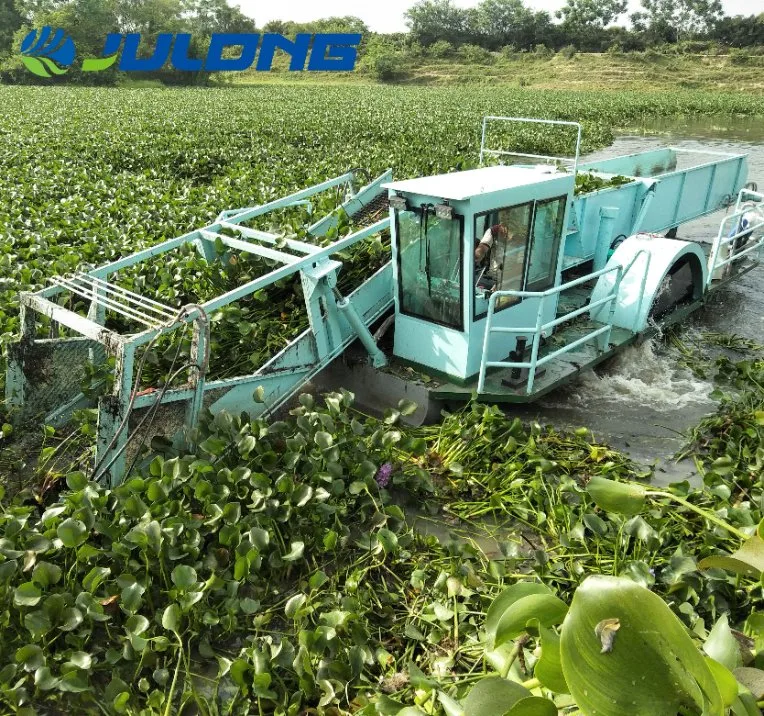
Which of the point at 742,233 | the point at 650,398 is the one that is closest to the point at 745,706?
the point at 650,398

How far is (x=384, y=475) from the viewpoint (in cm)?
438

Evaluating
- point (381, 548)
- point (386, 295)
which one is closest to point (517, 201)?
point (386, 295)

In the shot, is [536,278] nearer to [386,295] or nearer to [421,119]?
[386,295]

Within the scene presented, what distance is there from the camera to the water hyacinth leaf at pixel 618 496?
6.02 ft

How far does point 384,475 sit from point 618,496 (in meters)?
2.63

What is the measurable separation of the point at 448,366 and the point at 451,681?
2670 millimetres

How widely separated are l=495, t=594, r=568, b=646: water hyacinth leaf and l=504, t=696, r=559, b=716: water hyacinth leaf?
201 millimetres

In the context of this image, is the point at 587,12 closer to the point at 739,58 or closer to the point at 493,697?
the point at 739,58

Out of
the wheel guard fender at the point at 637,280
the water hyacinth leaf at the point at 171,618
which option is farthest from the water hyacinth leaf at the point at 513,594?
the wheel guard fender at the point at 637,280

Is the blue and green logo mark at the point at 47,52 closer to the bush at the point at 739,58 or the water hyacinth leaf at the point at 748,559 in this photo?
the bush at the point at 739,58

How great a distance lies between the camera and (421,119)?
23.5 meters

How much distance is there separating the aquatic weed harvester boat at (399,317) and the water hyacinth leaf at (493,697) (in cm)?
298

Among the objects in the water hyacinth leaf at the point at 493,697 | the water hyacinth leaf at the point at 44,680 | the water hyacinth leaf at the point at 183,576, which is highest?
the water hyacinth leaf at the point at 493,697

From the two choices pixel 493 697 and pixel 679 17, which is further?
pixel 679 17
